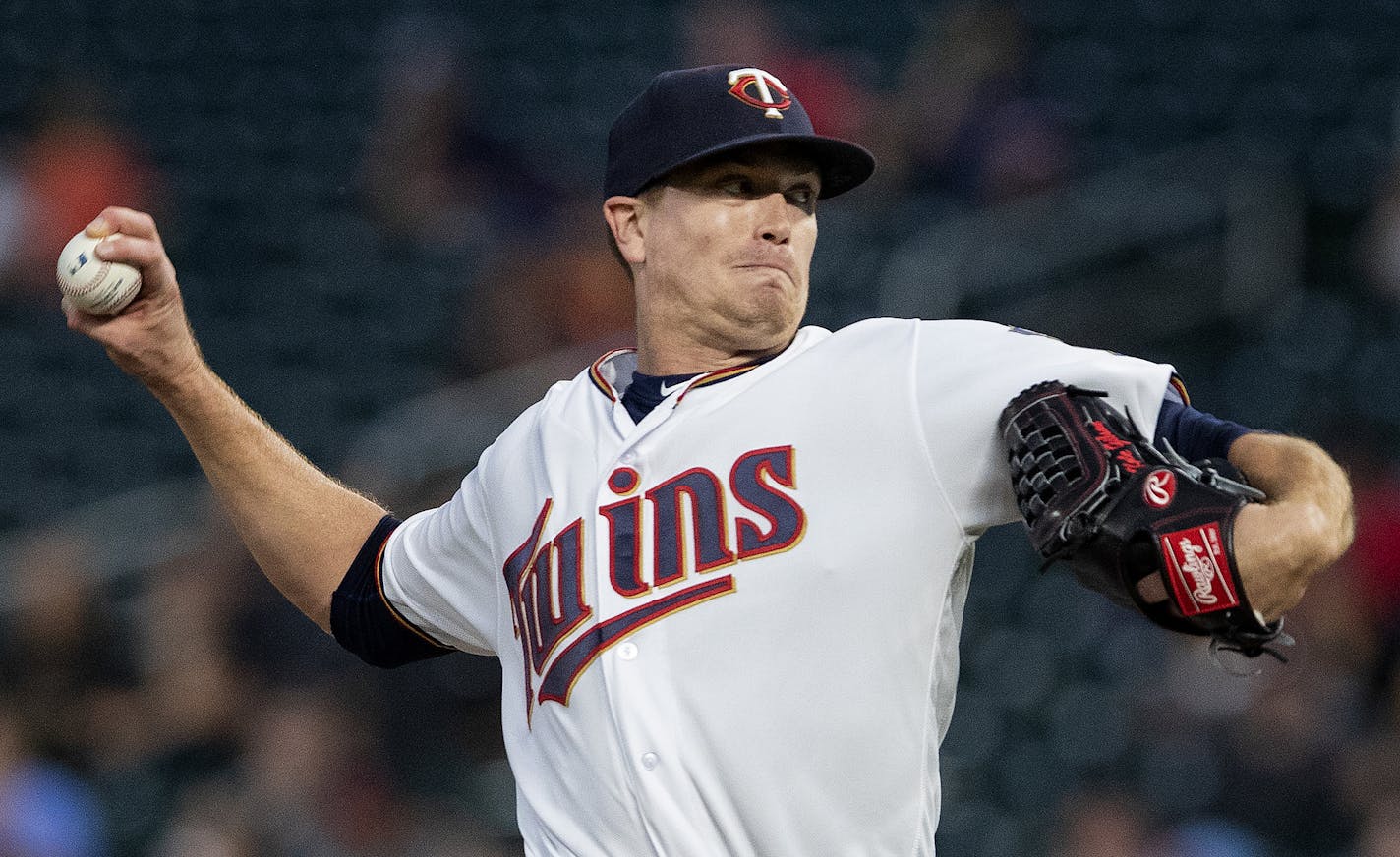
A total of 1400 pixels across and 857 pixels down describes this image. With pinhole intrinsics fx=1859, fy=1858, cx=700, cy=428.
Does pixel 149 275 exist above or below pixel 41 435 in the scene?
above

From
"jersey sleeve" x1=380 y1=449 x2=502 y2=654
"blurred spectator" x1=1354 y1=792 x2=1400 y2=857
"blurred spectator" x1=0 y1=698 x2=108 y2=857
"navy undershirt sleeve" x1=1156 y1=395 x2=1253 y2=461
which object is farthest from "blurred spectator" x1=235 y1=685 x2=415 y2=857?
"navy undershirt sleeve" x1=1156 y1=395 x2=1253 y2=461

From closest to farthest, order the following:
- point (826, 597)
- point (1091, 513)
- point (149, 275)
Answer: point (1091, 513) < point (826, 597) < point (149, 275)

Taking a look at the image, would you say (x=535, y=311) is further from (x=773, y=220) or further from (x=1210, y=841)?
(x=773, y=220)

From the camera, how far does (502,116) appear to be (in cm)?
810

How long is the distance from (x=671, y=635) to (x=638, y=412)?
42 cm

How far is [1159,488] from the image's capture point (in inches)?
76.5

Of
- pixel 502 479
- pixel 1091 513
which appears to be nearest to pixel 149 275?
pixel 502 479

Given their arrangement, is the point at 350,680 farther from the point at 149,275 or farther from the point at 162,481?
the point at 149,275

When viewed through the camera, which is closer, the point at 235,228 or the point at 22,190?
the point at 22,190

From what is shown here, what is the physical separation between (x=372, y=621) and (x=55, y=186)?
5.07 m

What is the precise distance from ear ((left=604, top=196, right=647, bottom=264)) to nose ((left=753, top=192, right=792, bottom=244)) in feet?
0.73

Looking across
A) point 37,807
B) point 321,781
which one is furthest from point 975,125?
point 37,807

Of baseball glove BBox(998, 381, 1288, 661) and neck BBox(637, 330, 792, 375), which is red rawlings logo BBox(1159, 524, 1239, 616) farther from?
neck BBox(637, 330, 792, 375)

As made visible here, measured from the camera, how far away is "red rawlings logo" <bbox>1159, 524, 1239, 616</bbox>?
1.88 m
